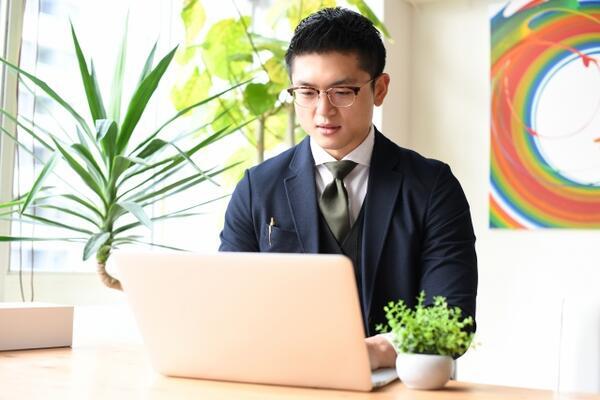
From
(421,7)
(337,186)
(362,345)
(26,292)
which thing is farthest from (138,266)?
(421,7)

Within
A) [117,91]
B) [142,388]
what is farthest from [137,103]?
[142,388]

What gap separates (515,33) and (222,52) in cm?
154

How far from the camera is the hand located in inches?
63.1

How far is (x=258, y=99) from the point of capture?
397cm

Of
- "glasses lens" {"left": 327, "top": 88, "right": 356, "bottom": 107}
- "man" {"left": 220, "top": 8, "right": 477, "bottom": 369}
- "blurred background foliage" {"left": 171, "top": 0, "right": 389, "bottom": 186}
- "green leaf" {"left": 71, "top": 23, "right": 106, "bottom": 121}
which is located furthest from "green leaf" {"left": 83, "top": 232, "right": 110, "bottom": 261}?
"blurred background foliage" {"left": 171, "top": 0, "right": 389, "bottom": 186}

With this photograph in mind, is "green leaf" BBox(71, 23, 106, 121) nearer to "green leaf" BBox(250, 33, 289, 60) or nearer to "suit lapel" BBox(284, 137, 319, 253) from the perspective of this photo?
"suit lapel" BBox(284, 137, 319, 253)

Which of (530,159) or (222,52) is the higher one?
(222,52)

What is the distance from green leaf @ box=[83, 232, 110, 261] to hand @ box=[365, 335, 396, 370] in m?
1.10

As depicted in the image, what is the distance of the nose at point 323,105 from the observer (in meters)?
2.00

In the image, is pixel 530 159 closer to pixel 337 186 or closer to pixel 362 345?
pixel 337 186

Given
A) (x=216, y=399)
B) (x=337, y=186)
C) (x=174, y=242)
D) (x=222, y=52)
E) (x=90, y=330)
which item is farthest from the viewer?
(x=174, y=242)

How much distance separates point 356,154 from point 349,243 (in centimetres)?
23

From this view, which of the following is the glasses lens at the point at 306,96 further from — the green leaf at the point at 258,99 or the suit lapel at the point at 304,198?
the green leaf at the point at 258,99

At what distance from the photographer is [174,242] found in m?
4.56
